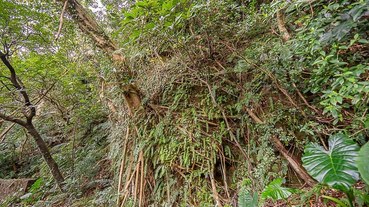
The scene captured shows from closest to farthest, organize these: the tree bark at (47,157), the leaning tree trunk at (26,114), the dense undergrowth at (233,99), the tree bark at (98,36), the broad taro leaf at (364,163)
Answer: the broad taro leaf at (364,163)
the dense undergrowth at (233,99)
the tree bark at (98,36)
the leaning tree trunk at (26,114)
the tree bark at (47,157)

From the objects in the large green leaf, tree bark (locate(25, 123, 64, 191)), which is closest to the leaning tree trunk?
tree bark (locate(25, 123, 64, 191))

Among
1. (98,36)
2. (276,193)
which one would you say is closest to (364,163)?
(276,193)

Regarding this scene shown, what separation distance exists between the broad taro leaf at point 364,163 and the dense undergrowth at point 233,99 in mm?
279

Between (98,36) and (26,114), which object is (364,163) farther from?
(26,114)

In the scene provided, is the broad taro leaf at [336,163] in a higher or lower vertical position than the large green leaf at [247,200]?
higher

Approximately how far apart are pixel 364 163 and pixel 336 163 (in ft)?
0.47

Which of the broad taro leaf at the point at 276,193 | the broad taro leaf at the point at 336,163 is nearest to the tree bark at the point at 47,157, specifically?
the broad taro leaf at the point at 276,193

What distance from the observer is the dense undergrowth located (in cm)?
123

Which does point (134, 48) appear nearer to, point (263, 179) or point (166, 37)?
point (166, 37)

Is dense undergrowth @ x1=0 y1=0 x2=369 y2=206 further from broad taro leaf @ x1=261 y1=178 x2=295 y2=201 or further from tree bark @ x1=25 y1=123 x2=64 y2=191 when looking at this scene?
tree bark @ x1=25 y1=123 x2=64 y2=191

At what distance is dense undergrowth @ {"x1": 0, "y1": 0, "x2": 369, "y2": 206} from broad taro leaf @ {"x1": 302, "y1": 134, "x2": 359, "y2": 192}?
0.43 feet

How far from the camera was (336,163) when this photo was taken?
3.38 ft

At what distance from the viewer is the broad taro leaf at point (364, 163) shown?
2.86 feet

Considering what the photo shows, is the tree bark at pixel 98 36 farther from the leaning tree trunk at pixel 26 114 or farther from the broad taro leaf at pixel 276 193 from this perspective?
the broad taro leaf at pixel 276 193
